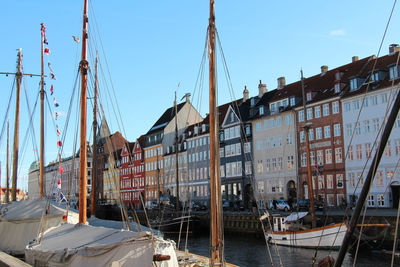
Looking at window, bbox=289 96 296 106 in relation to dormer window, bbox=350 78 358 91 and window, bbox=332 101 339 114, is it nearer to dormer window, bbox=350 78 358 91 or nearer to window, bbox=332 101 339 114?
window, bbox=332 101 339 114

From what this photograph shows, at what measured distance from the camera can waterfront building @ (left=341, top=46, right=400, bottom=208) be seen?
4122 cm

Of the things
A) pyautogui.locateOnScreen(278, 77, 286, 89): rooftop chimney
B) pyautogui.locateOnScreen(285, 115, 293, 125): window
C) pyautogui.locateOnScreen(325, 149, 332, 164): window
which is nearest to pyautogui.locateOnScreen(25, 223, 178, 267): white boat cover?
pyautogui.locateOnScreen(325, 149, 332, 164): window

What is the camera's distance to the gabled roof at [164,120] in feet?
276

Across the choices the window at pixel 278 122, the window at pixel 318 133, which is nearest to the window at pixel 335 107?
the window at pixel 318 133

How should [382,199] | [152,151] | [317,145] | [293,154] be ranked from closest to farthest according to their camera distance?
[382,199], [317,145], [293,154], [152,151]

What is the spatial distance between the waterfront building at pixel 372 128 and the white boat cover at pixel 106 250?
33.5m

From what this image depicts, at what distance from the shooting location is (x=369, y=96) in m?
43.7

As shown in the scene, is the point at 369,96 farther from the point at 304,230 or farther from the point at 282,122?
the point at 304,230

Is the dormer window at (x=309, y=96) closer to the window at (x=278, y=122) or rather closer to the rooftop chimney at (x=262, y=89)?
the window at (x=278, y=122)

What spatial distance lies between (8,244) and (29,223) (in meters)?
1.50

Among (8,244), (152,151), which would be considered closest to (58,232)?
(8,244)

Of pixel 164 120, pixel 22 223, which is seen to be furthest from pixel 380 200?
pixel 164 120

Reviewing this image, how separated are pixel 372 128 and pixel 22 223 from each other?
115 feet

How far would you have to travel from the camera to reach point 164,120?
8844 centimetres
